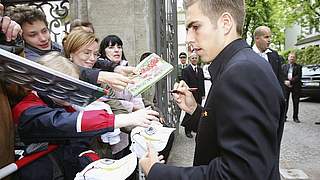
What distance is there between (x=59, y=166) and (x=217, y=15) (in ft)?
4.17

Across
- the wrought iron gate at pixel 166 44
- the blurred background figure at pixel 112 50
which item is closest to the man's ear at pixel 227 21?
the blurred background figure at pixel 112 50

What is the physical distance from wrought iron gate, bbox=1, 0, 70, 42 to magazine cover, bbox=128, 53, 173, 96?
263 cm

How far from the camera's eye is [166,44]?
6645mm

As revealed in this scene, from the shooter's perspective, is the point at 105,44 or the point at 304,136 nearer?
the point at 105,44

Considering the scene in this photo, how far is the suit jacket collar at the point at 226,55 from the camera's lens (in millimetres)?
1627

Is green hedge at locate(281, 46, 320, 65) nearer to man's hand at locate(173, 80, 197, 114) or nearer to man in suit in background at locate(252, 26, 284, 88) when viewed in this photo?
man in suit in background at locate(252, 26, 284, 88)

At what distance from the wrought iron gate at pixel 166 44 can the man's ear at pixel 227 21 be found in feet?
13.5

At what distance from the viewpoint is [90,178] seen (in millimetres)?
1932

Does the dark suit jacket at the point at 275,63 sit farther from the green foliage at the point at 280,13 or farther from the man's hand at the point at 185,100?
the green foliage at the point at 280,13

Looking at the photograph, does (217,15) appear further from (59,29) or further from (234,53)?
(59,29)

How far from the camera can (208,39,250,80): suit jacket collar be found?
5.34ft

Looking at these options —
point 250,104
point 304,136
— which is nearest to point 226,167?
point 250,104

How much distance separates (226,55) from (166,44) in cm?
505

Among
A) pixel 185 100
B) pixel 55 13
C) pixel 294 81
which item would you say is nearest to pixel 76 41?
pixel 185 100
